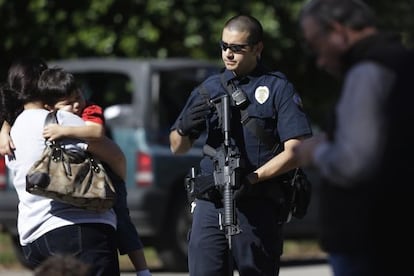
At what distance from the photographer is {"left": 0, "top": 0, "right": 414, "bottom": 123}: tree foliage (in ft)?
46.4

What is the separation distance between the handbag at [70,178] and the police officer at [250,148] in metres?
0.60

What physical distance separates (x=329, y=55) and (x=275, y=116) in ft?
6.23

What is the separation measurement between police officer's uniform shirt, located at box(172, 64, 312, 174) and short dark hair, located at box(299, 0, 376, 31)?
73.2 inches

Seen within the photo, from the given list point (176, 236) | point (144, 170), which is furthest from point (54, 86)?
point (176, 236)

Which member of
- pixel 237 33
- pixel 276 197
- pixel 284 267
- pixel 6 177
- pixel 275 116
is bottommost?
pixel 284 267

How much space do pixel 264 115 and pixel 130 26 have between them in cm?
804

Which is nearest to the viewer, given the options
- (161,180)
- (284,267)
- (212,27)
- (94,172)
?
(94,172)

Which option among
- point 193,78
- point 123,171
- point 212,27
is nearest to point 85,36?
point 212,27

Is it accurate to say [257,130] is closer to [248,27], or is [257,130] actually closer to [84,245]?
[248,27]

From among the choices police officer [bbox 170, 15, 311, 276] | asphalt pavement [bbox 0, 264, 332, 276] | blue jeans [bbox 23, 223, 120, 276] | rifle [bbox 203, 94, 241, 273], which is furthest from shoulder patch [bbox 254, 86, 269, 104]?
asphalt pavement [bbox 0, 264, 332, 276]

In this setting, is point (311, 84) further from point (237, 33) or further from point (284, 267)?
point (237, 33)

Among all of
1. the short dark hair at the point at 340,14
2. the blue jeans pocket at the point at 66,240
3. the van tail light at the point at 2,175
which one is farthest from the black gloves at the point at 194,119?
the van tail light at the point at 2,175

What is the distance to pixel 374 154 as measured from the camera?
427cm

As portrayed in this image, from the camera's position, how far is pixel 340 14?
4512 mm
